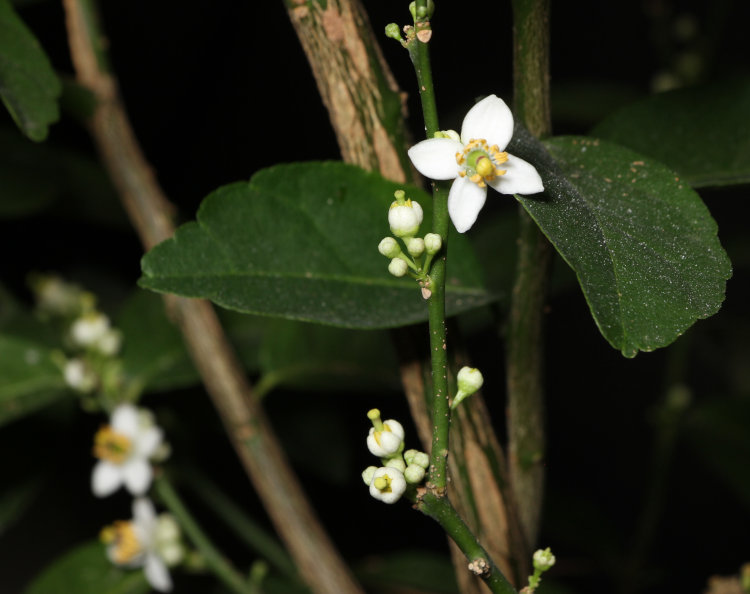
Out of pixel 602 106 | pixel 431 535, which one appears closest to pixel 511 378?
pixel 602 106

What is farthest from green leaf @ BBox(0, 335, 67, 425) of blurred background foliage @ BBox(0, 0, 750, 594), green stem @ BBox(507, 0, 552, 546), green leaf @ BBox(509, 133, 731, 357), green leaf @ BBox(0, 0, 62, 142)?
green leaf @ BBox(509, 133, 731, 357)

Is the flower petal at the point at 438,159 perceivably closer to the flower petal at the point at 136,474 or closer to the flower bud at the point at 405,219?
the flower bud at the point at 405,219

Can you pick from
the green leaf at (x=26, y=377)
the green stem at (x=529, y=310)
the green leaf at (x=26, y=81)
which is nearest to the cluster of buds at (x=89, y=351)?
the green leaf at (x=26, y=377)

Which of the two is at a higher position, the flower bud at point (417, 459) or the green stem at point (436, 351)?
the green stem at point (436, 351)

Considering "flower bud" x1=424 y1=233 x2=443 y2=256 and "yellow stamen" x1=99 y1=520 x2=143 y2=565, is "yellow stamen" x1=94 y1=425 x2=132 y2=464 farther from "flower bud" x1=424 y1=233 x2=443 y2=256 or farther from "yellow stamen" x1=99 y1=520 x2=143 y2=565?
"flower bud" x1=424 y1=233 x2=443 y2=256

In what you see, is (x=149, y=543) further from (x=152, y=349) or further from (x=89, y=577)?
(x=152, y=349)
